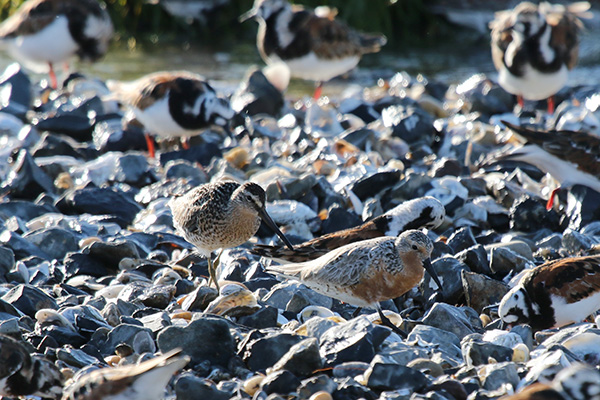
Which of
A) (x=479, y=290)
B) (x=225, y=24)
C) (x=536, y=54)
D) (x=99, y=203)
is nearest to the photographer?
(x=479, y=290)

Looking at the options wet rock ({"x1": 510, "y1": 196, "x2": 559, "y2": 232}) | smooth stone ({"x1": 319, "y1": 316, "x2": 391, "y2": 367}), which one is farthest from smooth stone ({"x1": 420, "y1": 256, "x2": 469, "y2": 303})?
wet rock ({"x1": 510, "y1": 196, "x2": 559, "y2": 232})

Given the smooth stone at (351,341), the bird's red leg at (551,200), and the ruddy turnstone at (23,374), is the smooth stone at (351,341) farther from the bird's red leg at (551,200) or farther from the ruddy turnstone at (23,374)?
the bird's red leg at (551,200)

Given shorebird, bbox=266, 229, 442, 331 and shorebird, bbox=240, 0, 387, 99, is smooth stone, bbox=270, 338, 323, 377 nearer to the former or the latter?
shorebird, bbox=266, 229, 442, 331

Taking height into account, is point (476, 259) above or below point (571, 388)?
below

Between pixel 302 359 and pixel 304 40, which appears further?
pixel 304 40

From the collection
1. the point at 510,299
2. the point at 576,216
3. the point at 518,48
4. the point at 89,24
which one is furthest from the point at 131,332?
the point at 89,24

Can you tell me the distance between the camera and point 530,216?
5477mm

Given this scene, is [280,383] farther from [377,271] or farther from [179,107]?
[179,107]

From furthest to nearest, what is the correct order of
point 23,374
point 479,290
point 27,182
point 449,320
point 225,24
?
point 225,24, point 27,182, point 479,290, point 449,320, point 23,374

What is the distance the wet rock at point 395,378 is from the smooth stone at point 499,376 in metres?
0.24

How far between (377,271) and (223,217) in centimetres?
97

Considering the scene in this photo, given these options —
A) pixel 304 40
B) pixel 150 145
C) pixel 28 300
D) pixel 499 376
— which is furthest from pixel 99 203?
pixel 304 40

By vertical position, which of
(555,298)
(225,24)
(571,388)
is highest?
(571,388)

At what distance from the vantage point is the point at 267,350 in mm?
3506
